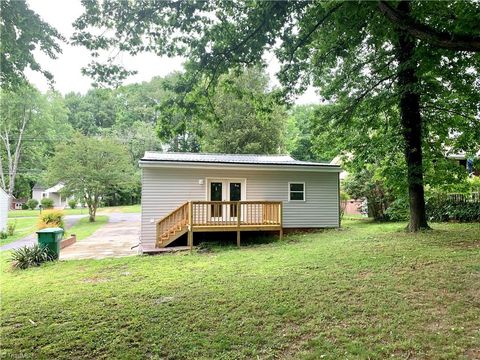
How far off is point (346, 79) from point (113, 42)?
663 cm

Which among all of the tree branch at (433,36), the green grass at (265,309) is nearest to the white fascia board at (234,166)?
the green grass at (265,309)

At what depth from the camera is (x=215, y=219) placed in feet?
36.4

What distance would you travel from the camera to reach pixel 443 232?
28.8 feet

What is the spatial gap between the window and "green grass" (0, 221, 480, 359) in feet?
18.0

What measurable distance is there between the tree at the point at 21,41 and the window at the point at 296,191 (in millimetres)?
9589

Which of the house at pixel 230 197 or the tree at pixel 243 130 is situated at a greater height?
the tree at pixel 243 130

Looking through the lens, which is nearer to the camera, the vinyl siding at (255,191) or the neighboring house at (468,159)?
the neighboring house at (468,159)

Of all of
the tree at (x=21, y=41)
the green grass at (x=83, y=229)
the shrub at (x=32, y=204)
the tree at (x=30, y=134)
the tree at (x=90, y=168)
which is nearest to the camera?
the tree at (x=21, y=41)

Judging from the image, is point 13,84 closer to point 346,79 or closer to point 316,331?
point 316,331

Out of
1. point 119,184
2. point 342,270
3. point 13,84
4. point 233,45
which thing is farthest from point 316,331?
point 119,184

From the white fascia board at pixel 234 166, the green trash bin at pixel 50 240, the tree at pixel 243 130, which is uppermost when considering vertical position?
the tree at pixel 243 130

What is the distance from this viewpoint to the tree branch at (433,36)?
3.91 meters

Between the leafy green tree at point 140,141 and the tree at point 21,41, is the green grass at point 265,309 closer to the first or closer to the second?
the tree at point 21,41

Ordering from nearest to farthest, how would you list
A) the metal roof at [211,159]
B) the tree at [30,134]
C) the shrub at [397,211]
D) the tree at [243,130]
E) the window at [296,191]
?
the metal roof at [211,159] → the window at [296,191] → the shrub at [397,211] → the tree at [243,130] → the tree at [30,134]
